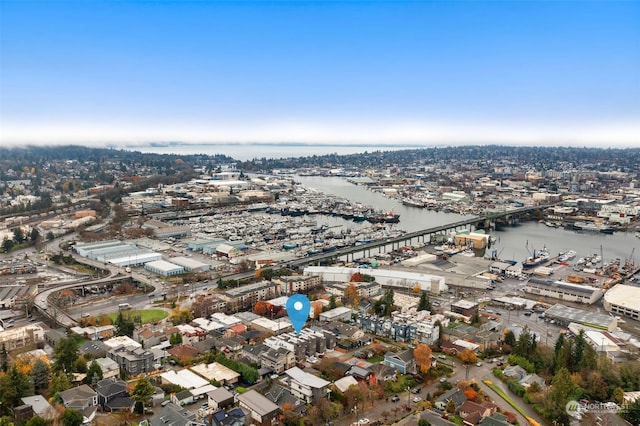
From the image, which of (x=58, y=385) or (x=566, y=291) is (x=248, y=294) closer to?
(x=58, y=385)

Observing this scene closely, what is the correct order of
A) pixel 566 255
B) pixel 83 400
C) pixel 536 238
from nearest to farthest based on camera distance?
1. pixel 83 400
2. pixel 566 255
3. pixel 536 238

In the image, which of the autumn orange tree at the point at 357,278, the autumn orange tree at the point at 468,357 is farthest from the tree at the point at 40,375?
the autumn orange tree at the point at 357,278

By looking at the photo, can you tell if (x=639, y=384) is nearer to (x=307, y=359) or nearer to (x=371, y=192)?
(x=307, y=359)

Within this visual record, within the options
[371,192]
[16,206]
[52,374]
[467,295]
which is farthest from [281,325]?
[371,192]

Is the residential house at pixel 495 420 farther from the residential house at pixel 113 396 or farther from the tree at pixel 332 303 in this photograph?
the tree at pixel 332 303

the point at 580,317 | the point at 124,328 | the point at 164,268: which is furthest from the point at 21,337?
the point at 580,317

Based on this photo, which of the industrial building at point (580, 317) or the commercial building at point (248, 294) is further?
the commercial building at point (248, 294)

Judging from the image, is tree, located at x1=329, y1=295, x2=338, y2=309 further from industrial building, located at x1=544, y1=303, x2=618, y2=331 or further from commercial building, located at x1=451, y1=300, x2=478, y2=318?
industrial building, located at x1=544, y1=303, x2=618, y2=331
